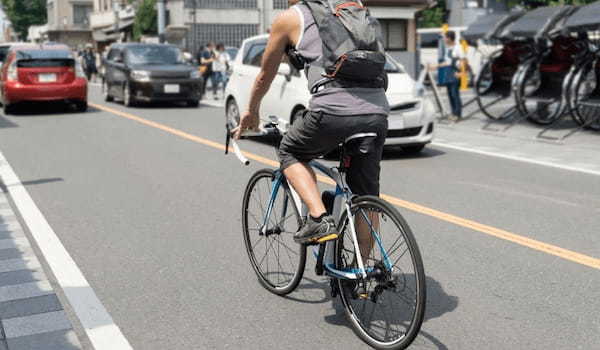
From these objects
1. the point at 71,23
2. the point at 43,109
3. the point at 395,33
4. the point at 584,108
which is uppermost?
the point at 71,23

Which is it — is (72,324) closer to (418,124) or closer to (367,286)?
(367,286)

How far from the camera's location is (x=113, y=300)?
4875 mm

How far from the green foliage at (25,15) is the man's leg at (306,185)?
330ft

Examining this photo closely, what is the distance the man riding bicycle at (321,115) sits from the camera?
13.1 ft

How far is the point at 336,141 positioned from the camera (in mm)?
4078

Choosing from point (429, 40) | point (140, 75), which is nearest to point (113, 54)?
point (140, 75)

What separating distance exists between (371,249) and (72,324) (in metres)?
1.69

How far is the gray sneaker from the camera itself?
13.4 ft

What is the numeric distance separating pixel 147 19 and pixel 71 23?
4064 cm

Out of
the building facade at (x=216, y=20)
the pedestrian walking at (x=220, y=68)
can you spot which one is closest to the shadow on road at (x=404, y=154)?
the pedestrian walking at (x=220, y=68)

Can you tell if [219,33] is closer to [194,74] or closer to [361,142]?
[194,74]

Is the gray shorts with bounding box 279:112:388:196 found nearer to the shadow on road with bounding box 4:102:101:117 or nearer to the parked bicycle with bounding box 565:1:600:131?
the parked bicycle with bounding box 565:1:600:131

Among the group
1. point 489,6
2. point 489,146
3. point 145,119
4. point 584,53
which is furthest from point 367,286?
point 489,6

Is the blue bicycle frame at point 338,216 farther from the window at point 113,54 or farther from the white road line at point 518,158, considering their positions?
the window at point 113,54
